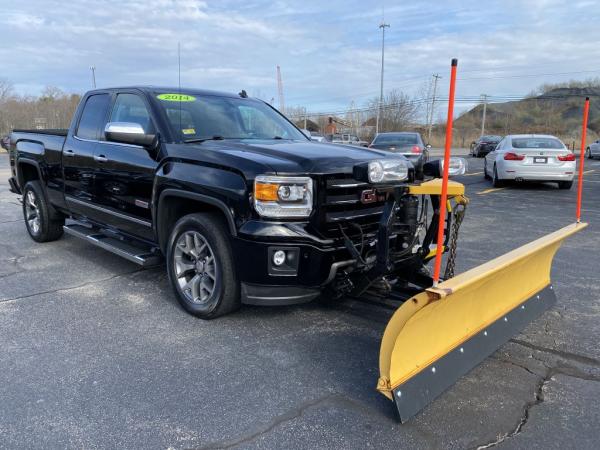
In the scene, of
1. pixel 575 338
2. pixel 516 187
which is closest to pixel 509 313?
pixel 575 338

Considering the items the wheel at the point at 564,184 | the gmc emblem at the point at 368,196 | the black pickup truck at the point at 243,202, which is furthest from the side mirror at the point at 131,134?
the wheel at the point at 564,184

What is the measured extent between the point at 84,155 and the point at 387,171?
350 cm

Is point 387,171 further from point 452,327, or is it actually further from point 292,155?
point 452,327

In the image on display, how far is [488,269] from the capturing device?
2854 mm

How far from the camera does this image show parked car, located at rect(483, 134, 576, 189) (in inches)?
496

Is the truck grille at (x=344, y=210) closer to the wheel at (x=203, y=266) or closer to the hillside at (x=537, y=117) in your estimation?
the wheel at (x=203, y=266)

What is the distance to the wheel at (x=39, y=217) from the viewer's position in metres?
6.57

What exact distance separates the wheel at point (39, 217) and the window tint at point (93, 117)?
1379 millimetres

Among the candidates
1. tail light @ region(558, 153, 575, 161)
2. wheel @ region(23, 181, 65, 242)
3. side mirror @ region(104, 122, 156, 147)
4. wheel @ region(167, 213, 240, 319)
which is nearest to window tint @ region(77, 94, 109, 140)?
side mirror @ region(104, 122, 156, 147)

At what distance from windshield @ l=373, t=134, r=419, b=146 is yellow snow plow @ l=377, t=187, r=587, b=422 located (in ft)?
37.8

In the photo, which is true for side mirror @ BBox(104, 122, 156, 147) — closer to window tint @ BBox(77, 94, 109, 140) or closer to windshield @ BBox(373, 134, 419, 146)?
window tint @ BBox(77, 94, 109, 140)

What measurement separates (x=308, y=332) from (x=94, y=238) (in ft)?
8.72

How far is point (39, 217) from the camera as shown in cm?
669

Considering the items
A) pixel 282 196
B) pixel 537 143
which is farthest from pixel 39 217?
pixel 537 143
